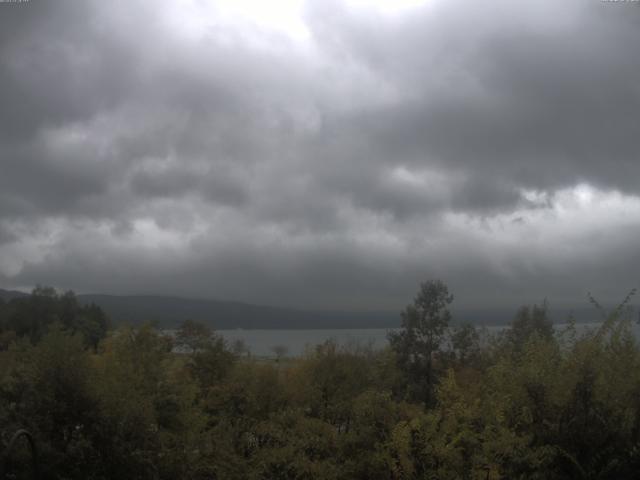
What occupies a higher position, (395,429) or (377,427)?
(395,429)

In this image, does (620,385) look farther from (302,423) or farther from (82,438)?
(82,438)

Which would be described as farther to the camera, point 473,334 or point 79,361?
point 473,334

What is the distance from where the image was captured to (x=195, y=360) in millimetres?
38719

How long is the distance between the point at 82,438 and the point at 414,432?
702 cm

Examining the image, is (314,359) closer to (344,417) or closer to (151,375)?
(344,417)

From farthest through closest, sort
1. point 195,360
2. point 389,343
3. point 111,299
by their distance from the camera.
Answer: point 111,299 < point 389,343 < point 195,360

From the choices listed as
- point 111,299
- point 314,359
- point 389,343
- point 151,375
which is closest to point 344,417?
point 151,375

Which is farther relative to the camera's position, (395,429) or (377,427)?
(377,427)

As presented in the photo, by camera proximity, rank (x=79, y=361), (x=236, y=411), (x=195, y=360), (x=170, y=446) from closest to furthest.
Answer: (x=79, y=361), (x=170, y=446), (x=236, y=411), (x=195, y=360)

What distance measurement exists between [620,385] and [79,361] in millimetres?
11979

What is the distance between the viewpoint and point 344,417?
2403 centimetres

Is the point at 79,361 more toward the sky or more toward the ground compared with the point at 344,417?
more toward the sky

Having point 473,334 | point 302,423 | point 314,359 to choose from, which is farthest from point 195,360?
point 473,334

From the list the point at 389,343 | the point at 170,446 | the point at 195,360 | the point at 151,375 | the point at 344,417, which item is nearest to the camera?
the point at 170,446
